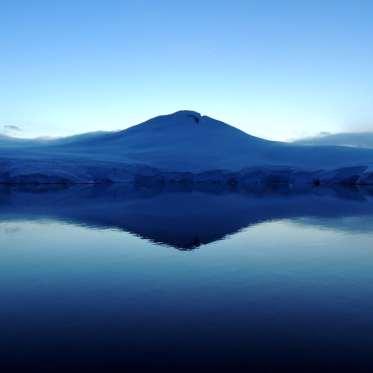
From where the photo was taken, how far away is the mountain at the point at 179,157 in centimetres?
7575

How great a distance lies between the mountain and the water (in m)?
57.9

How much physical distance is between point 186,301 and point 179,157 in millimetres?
92091

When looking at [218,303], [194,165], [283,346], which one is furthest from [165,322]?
[194,165]

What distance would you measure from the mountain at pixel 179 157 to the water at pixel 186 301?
57.9 meters

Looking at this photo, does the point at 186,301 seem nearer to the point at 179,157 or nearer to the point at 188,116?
the point at 179,157

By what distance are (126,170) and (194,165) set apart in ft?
62.4

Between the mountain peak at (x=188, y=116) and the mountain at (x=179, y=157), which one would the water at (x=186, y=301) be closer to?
the mountain at (x=179, y=157)

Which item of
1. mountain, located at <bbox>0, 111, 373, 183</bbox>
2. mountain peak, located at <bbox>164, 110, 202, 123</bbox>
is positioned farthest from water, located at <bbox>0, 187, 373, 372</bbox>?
mountain peak, located at <bbox>164, 110, 202, 123</bbox>

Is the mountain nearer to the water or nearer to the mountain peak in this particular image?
the mountain peak

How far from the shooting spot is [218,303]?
9.38 meters

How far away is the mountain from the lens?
75.8m

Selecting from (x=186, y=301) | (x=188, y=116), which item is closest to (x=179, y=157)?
(x=188, y=116)

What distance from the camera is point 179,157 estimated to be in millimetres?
101188

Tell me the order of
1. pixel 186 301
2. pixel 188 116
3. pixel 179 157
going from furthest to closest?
1. pixel 188 116
2. pixel 179 157
3. pixel 186 301
